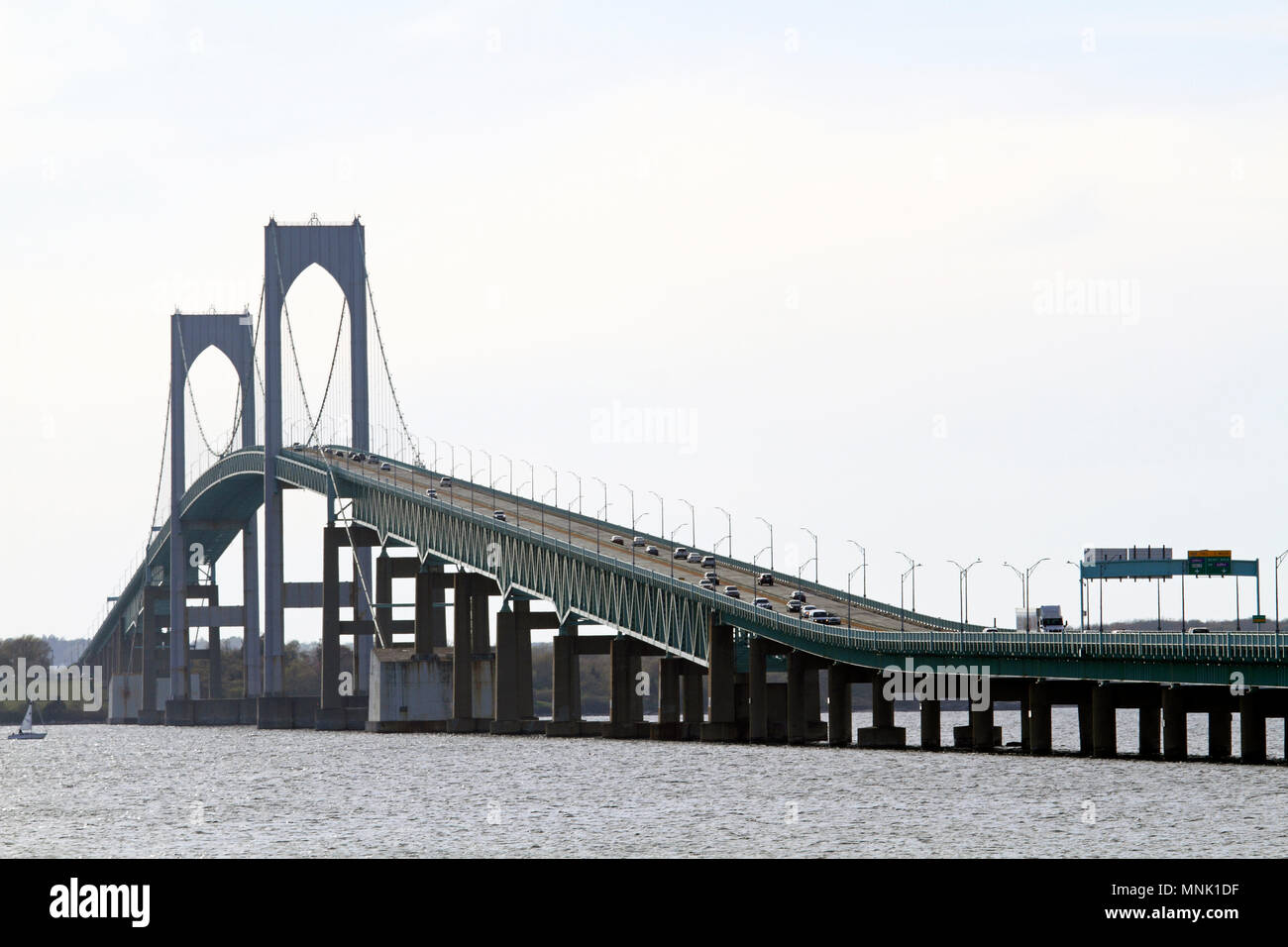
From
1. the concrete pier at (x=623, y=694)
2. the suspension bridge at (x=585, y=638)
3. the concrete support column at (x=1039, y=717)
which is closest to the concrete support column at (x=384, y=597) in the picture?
the suspension bridge at (x=585, y=638)

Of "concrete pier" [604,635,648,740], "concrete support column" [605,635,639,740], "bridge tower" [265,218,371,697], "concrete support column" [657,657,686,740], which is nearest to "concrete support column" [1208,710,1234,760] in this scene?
"concrete support column" [657,657,686,740]

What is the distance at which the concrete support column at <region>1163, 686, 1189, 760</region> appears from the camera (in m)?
84.6

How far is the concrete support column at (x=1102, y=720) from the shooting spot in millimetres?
88250

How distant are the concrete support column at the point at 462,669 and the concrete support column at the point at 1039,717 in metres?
53.2

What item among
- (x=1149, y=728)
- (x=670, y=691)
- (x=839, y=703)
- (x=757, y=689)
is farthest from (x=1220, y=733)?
(x=670, y=691)

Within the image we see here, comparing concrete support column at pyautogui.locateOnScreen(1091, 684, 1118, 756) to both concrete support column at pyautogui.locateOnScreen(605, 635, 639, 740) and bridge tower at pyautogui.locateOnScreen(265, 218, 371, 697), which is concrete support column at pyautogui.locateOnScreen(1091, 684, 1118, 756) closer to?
concrete support column at pyautogui.locateOnScreen(605, 635, 639, 740)

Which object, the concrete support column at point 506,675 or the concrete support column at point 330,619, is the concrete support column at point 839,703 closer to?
the concrete support column at point 506,675

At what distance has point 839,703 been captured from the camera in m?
102

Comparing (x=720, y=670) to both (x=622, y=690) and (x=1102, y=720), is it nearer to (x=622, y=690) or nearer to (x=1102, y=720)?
(x=622, y=690)

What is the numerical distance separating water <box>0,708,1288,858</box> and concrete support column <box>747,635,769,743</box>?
216 cm
